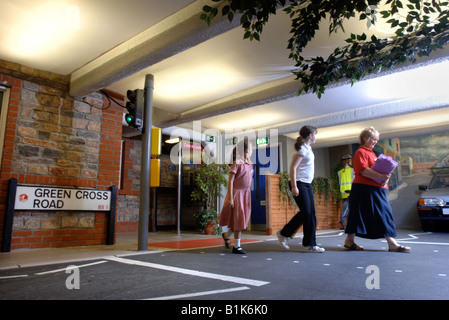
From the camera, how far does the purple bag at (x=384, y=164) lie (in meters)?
3.82

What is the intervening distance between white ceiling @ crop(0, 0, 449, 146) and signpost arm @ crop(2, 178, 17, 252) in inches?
84.6

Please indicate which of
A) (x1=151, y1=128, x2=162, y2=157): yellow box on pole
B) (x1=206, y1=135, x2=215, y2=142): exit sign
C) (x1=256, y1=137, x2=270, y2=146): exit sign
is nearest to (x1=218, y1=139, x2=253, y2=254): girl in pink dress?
(x1=151, y1=128, x2=162, y2=157): yellow box on pole

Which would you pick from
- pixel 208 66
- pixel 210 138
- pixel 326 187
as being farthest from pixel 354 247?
pixel 210 138

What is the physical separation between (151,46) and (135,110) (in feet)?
3.60

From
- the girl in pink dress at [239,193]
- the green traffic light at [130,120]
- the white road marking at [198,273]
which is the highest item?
the green traffic light at [130,120]

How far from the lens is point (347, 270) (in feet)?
9.21

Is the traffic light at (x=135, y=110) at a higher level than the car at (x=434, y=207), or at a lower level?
higher

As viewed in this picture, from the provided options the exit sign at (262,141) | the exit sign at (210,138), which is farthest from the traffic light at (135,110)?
the exit sign at (262,141)

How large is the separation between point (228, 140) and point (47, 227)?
6.48 metres

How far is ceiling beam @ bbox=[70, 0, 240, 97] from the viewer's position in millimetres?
3748

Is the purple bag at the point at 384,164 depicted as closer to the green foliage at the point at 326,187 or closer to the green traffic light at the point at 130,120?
the green traffic light at the point at 130,120

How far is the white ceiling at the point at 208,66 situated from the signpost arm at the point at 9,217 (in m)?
2.15

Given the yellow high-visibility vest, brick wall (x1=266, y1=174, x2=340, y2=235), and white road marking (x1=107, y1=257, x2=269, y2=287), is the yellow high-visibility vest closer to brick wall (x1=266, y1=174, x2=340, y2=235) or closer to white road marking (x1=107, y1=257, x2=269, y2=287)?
brick wall (x1=266, y1=174, x2=340, y2=235)
